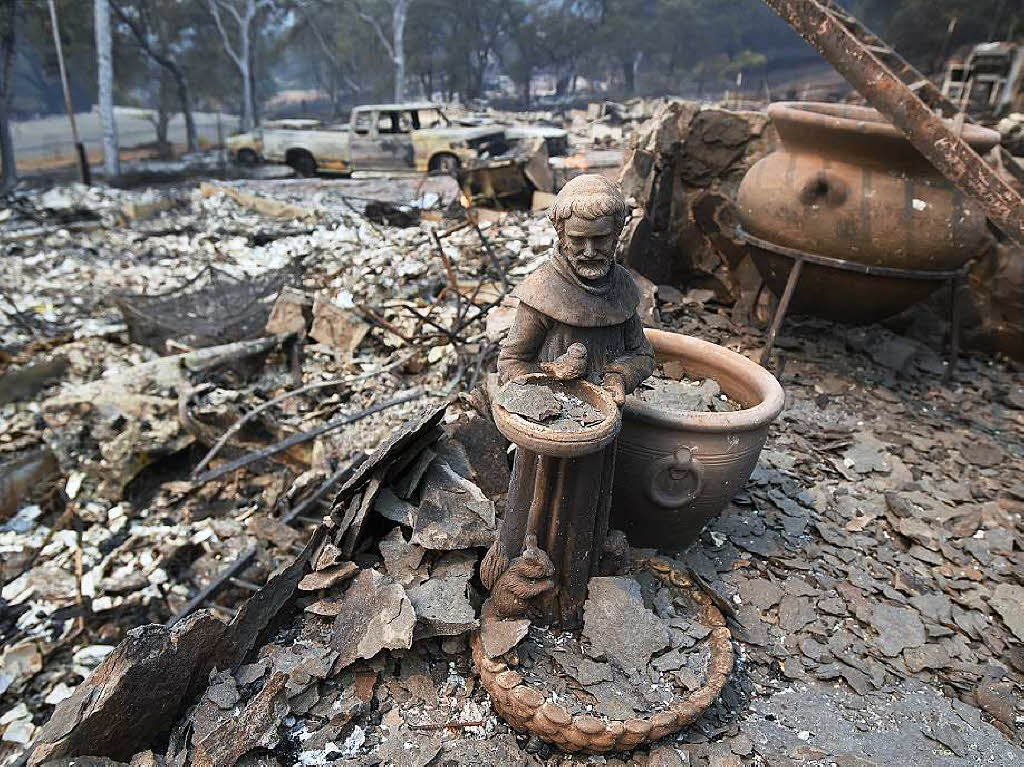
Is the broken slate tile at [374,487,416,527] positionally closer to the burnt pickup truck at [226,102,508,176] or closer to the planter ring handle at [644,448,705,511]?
the planter ring handle at [644,448,705,511]

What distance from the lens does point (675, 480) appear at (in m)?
2.57

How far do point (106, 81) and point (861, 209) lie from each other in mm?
17178

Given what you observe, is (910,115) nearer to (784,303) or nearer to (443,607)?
(784,303)

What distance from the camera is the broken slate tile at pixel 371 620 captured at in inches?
89.0

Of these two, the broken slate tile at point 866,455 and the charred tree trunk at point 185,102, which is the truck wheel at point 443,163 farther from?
the charred tree trunk at point 185,102

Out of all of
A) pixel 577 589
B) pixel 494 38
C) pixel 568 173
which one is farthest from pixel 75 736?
pixel 494 38

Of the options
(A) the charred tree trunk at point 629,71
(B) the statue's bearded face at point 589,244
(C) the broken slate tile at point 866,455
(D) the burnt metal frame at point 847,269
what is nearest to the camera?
(B) the statue's bearded face at point 589,244

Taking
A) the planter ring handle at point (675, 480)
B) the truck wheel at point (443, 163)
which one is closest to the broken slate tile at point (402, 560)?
the planter ring handle at point (675, 480)

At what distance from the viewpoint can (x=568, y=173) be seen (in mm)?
11383

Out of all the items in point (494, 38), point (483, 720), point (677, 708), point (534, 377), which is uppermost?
point (494, 38)

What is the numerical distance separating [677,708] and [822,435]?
2.43 metres

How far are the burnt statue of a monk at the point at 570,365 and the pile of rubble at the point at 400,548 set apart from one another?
269 mm

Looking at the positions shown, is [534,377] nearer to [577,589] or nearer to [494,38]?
[577,589]

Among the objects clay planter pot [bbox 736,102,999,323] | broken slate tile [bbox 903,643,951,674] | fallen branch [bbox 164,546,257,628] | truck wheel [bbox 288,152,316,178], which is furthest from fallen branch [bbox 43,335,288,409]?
truck wheel [bbox 288,152,316,178]
